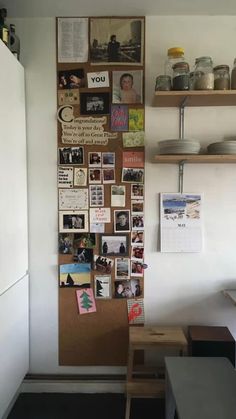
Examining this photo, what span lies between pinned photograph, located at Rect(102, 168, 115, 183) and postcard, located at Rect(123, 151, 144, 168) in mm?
98

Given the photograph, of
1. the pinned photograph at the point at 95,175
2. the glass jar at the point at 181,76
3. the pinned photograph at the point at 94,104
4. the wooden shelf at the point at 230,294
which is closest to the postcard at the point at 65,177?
the pinned photograph at the point at 95,175

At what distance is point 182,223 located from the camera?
7.65 feet

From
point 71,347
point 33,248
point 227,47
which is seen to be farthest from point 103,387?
point 227,47

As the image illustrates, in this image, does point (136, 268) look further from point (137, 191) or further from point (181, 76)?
point (181, 76)

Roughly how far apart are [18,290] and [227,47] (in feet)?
6.70

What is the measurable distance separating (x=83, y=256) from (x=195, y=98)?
4.06ft

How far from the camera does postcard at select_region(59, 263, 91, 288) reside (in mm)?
2367

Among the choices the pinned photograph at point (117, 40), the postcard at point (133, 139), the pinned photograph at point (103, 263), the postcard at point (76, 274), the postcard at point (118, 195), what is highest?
the pinned photograph at point (117, 40)

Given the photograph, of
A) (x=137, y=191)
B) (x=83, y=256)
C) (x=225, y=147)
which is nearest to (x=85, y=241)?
(x=83, y=256)

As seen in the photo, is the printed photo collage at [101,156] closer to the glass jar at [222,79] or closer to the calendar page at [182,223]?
the calendar page at [182,223]

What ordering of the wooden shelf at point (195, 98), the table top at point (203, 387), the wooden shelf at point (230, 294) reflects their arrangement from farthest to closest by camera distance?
the wooden shelf at point (230, 294) → the wooden shelf at point (195, 98) → the table top at point (203, 387)

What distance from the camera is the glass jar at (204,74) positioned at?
6.63 feet

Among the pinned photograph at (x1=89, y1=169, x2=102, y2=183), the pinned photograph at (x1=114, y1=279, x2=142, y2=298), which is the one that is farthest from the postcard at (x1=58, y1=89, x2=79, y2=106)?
the pinned photograph at (x1=114, y1=279, x2=142, y2=298)

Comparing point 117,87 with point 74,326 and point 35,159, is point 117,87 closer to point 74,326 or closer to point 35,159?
point 35,159
